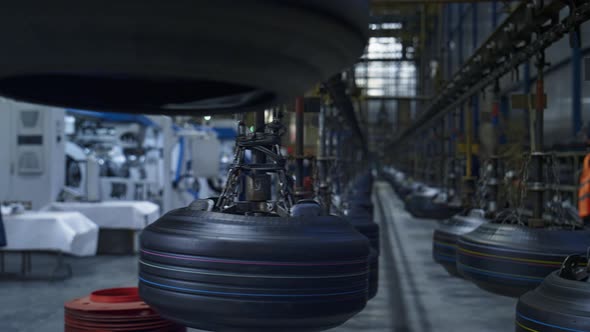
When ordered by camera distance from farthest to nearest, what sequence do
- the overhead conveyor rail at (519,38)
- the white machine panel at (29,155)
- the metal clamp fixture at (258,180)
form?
the white machine panel at (29,155) → the overhead conveyor rail at (519,38) → the metal clamp fixture at (258,180)

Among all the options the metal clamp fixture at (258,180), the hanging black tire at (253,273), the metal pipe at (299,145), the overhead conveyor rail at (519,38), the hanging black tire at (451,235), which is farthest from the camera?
the hanging black tire at (451,235)

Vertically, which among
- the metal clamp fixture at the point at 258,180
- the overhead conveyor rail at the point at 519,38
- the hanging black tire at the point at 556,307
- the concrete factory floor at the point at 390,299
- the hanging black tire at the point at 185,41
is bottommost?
the concrete factory floor at the point at 390,299

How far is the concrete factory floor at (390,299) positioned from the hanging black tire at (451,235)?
0.41 m

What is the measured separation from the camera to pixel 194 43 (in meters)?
0.76

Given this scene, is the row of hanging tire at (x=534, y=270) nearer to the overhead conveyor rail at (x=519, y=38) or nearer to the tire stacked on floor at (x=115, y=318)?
the overhead conveyor rail at (x=519, y=38)

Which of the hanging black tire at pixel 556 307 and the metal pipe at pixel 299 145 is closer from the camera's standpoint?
the hanging black tire at pixel 556 307

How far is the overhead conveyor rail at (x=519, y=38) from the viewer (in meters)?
3.71

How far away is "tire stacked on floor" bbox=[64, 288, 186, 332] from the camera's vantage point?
3.03m

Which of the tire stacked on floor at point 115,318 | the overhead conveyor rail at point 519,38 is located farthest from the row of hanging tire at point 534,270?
the tire stacked on floor at point 115,318

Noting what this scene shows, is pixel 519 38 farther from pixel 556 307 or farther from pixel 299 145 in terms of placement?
pixel 556 307

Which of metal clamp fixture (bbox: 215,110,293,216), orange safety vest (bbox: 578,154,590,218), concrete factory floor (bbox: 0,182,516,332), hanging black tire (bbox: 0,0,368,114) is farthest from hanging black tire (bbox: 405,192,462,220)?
hanging black tire (bbox: 0,0,368,114)

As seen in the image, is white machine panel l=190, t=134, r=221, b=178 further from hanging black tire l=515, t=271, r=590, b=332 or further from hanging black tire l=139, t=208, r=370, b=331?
hanging black tire l=139, t=208, r=370, b=331

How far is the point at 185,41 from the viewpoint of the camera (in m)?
0.76

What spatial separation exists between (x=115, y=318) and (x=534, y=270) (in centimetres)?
204
